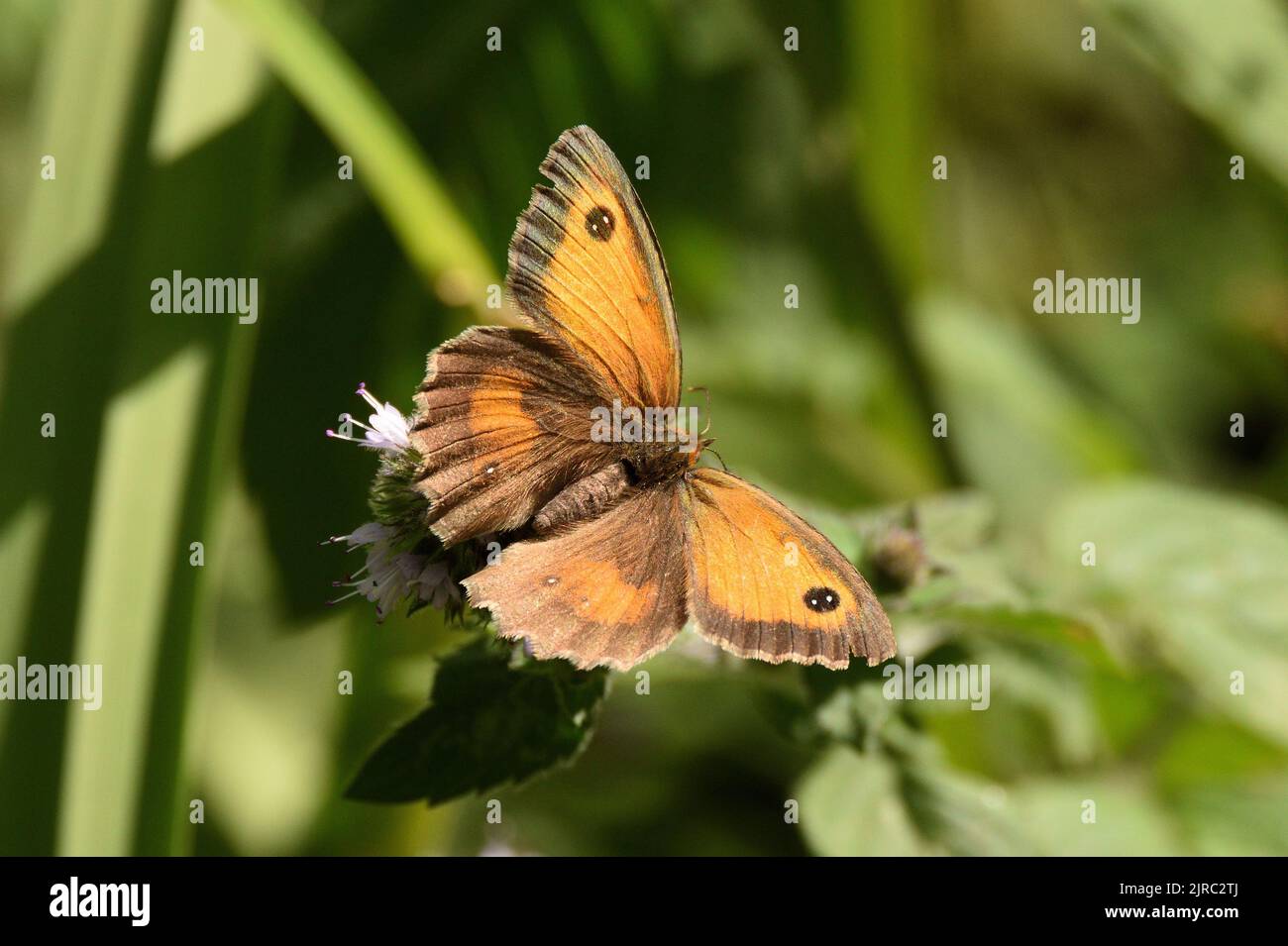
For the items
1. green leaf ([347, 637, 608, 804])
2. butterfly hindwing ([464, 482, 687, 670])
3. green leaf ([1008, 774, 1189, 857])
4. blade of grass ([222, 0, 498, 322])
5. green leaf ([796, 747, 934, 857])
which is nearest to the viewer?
butterfly hindwing ([464, 482, 687, 670])

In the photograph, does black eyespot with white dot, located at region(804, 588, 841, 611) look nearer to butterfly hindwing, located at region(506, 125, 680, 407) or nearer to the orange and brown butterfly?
the orange and brown butterfly

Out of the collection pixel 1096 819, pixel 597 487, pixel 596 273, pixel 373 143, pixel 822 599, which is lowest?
pixel 1096 819

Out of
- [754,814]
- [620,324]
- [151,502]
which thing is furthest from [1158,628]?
[151,502]

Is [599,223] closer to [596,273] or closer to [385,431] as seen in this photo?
[596,273]

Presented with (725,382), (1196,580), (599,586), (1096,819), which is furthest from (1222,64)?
(599,586)

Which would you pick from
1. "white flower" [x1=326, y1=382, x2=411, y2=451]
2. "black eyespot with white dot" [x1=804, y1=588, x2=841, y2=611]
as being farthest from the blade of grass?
"black eyespot with white dot" [x1=804, y1=588, x2=841, y2=611]

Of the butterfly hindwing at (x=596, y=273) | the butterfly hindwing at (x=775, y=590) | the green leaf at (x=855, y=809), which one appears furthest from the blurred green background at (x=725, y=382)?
the butterfly hindwing at (x=596, y=273)
